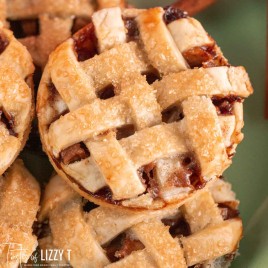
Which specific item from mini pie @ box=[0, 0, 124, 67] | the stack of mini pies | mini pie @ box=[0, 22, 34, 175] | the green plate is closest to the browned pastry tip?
the green plate

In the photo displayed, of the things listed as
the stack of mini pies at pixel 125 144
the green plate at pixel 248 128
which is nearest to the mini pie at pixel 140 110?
the stack of mini pies at pixel 125 144

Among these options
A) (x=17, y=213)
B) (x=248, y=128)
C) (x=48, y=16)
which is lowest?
(x=248, y=128)

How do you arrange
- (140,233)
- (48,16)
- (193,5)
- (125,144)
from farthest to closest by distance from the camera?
(193,5) → (48,16) → (140,233) → (125,144)

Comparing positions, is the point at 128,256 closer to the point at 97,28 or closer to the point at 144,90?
the point at 144,90

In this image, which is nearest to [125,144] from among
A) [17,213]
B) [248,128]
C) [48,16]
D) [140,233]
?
[140,233]

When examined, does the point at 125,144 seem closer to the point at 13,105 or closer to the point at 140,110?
the point at 140,110

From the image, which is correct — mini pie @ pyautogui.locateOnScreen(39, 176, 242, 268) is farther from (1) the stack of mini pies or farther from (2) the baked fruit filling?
(2) the baked fruit filling

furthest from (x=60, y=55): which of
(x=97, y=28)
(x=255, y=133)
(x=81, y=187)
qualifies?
(x=255, y=133)

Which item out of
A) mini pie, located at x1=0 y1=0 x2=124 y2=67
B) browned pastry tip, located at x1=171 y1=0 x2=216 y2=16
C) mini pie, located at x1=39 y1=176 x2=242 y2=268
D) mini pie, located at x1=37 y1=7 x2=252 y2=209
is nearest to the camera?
mini pie, located at x1=37 y1=7 x2=252 y2=209

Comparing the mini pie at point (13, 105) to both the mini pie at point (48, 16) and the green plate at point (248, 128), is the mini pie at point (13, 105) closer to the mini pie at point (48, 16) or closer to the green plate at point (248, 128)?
the mini pie at point (48, 16)
